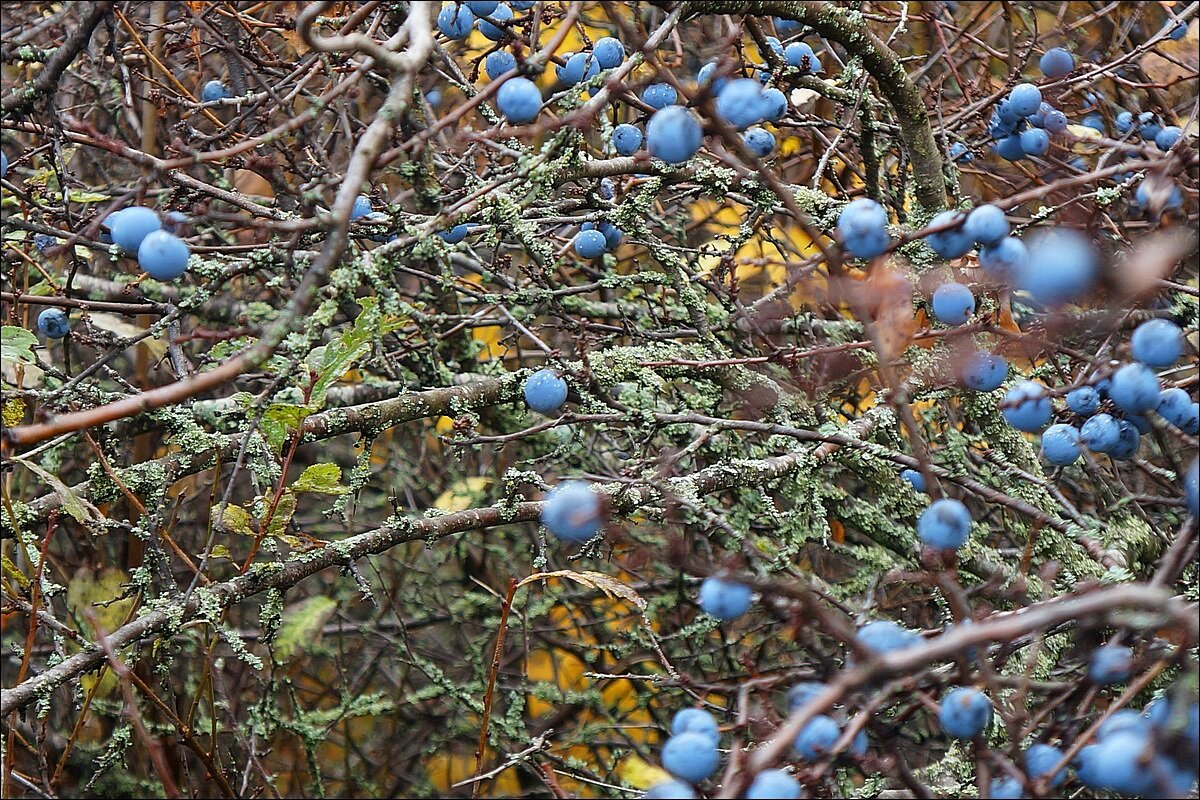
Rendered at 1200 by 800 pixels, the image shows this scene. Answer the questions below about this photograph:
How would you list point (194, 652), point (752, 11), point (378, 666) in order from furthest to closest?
point (378, 666), point (194, 652), point (752, 11)

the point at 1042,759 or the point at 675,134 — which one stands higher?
the point at 675,134

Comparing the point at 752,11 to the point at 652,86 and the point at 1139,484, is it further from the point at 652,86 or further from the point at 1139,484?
the point at 1139,484

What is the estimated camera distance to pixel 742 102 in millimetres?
→ 1521

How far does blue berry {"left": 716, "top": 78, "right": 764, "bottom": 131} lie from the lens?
1521 millimetres

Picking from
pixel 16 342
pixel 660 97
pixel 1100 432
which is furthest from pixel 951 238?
pixel 16 342

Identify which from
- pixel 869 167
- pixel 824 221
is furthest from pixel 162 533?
pixel 869 167

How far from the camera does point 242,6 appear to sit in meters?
3.27

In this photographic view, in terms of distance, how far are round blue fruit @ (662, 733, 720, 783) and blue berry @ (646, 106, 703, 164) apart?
2.48ft

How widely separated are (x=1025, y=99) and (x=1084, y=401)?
68 centimetres

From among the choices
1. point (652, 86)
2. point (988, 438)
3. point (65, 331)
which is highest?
point (652, 86)

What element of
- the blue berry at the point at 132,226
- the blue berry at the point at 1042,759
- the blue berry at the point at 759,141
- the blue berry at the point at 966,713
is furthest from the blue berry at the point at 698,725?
the blue berry at the point at 759,141

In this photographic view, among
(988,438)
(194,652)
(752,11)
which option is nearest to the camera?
(752,11)

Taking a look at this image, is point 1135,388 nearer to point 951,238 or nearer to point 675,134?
point 951,238

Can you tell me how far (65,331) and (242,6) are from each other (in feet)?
5.07
